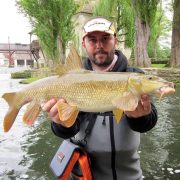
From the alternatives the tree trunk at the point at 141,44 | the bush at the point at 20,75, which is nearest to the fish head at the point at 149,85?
the tree trunk at the point at 141,44

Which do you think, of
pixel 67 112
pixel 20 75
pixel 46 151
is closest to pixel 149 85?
pixel 67 112

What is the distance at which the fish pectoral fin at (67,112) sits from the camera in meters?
2.79

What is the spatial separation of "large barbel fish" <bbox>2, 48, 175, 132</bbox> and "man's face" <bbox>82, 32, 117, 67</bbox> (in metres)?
0.34

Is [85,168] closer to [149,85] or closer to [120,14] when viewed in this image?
[149,85]

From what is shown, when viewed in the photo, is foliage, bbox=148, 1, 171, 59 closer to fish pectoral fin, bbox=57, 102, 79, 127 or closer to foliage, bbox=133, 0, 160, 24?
foliage, bbox=133, 0, 160, 24

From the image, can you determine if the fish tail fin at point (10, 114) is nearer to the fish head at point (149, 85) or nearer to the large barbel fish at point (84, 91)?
the large barbel fish at point (84, 91)

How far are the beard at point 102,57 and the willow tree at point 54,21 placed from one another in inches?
1103

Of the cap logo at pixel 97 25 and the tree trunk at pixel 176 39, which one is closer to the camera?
the cap logo at pixel 97 25

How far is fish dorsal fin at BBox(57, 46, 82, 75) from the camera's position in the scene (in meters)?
2.96

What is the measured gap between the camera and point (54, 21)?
31625 millimetres

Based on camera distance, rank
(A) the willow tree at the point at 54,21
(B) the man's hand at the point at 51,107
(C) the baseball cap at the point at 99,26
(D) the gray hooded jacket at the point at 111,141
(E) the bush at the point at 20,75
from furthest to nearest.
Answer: (E) the bush at the point at 20,75
(A) the willow tree at the point at 54,21
(C) the baseball cap at the point at 99,26
(D) the gray hooded jacket at the point at 111,141
(B) the man's hand at the point at 51,107

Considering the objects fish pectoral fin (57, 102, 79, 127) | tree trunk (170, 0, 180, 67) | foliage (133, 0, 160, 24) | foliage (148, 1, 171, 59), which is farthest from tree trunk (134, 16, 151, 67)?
foliage (148, 1, 171, 59)

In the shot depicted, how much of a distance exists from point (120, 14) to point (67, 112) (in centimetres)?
3664

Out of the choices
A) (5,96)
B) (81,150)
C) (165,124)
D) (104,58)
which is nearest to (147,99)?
(104,58)
